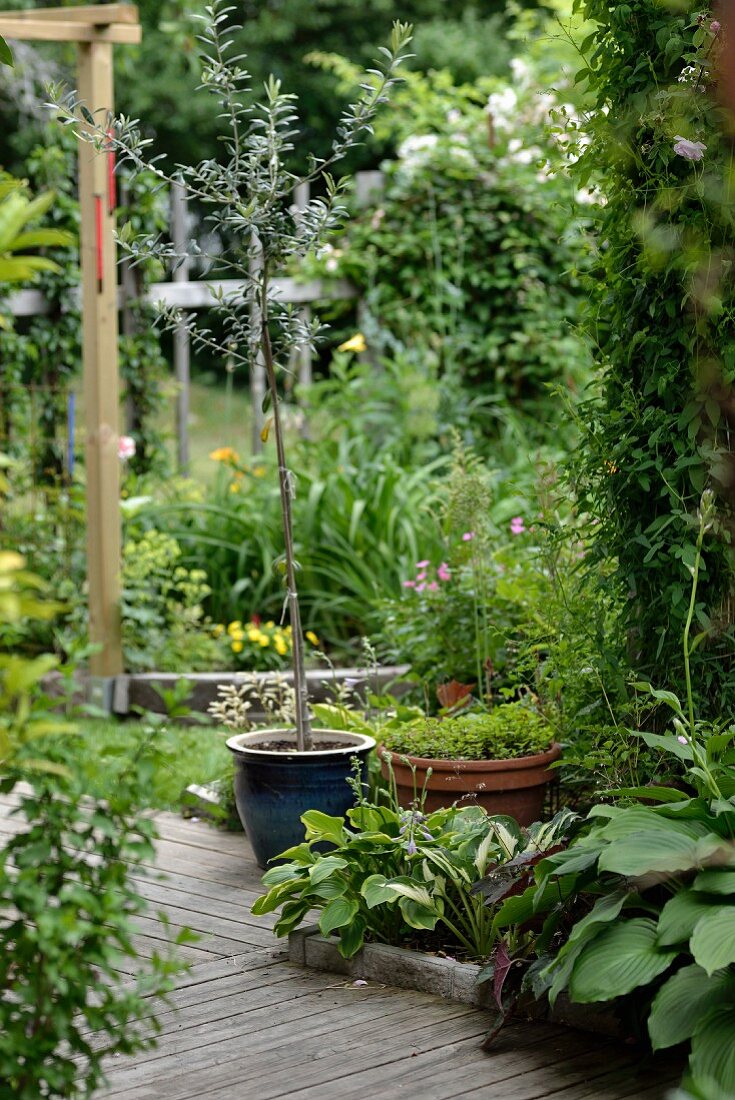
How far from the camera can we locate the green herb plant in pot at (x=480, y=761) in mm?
3850

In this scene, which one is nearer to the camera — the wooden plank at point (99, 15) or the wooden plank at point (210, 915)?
the wooden plank at point (210, 915)

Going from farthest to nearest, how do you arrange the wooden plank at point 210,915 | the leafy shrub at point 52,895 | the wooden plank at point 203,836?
1. the wooden plank at point 203,836
2. the wooden plank at point 210,915
3. the leafy shrub at point 52,895

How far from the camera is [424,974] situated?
10.5 ft

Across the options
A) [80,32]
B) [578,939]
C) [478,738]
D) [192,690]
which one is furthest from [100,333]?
[578,939]

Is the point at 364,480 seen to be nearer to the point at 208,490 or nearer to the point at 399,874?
the point at 208,490

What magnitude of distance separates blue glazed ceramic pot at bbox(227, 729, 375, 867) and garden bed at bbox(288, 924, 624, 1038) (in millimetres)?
587

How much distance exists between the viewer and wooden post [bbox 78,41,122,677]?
5895mm

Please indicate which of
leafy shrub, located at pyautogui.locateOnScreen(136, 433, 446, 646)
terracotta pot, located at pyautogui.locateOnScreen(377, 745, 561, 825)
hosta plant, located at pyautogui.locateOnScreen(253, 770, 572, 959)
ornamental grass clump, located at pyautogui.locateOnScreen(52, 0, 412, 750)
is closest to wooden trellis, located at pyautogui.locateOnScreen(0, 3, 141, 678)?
leafy shrub, located at pyautogui.locateOnScreen(136, 433, 446, 646)

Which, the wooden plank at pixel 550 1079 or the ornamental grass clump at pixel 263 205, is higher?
the ornamental grass clump at pixel 263 205

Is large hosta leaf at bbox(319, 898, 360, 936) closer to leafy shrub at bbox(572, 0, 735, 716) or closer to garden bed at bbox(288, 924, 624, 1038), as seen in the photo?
garden bed at bbox(288, 924, 624, 1038)

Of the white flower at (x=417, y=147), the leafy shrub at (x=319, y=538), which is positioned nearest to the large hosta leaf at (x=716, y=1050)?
the leafy shrub at (x=319, y=538)

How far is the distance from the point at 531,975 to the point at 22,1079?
3.84ft

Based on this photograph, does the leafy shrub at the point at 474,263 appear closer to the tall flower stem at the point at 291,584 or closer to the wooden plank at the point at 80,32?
the wooden plank at the point at 80,32

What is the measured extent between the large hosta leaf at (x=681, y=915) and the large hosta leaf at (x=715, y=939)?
0.18 feet
